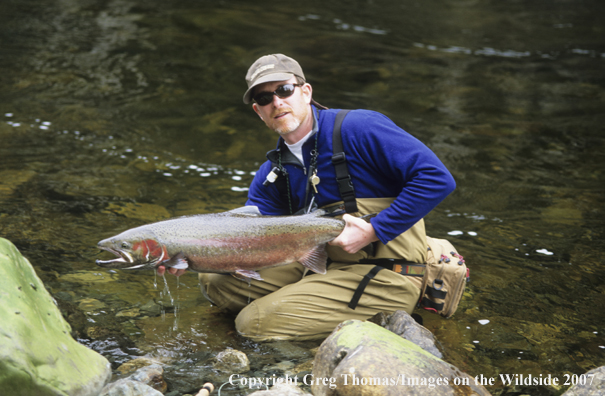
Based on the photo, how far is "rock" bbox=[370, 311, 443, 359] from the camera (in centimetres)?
373

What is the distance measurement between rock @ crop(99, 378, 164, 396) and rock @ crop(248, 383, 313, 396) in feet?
1.82

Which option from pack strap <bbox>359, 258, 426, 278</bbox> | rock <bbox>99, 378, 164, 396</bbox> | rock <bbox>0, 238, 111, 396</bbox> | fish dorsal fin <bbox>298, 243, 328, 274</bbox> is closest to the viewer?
rock <bbox>0, 238, 111, 396</bbox>

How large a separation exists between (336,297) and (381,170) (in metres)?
0.91

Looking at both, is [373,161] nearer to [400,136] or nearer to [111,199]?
[400,136]

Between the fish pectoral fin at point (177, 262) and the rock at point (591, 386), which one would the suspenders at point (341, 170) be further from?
the rock at point (591, 386)

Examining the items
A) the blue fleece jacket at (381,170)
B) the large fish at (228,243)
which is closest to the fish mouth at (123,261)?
the large fish at (228,243)

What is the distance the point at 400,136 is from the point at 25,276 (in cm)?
236

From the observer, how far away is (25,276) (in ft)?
10.9

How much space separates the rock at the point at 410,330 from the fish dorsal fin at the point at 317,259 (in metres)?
0.54

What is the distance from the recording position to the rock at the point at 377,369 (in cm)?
304

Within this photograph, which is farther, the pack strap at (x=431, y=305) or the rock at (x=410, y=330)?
the pack strap at (x=431, y=305)

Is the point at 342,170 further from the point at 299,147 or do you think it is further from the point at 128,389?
the point at 128,389

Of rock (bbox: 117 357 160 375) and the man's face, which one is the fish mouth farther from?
the man's face

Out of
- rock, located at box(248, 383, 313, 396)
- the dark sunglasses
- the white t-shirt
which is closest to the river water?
rock, located at box(248, 383, 313, 396)
